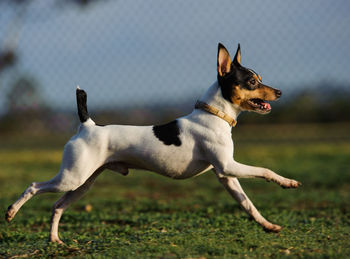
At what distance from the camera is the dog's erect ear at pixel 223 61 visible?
388 centimetres

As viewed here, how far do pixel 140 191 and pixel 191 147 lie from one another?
4.39 m

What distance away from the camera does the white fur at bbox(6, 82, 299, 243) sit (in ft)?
12.2

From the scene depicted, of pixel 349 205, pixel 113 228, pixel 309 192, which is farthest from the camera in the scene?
pixel 309 192

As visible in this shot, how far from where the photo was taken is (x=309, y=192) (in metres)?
7.39

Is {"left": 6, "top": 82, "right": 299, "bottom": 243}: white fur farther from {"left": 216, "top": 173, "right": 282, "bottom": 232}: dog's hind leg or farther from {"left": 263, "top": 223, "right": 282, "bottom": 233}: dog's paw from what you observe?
{"left": 263, "top": 223, "right": 282, "bottom": 233}: dog's paw

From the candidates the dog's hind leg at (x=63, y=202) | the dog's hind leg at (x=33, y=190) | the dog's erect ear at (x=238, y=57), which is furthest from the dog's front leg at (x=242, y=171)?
the dog's hind leg at (x=33, y=190)

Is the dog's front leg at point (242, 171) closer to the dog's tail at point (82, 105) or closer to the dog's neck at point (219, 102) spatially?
the dog's neck at point (219, 102)

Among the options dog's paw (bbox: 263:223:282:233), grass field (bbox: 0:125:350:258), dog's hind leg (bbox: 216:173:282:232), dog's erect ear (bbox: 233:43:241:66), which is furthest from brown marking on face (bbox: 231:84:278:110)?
grass field (bbox: 0:125:350:258)

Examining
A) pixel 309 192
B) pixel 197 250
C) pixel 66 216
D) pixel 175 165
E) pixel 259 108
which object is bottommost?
pixel 309 192

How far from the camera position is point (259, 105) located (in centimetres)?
391

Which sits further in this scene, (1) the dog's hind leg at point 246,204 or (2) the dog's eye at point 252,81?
(1) the dog's hind leg at point 246,204

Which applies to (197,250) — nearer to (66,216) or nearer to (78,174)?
(78,174)

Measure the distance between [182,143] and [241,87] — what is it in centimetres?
A: 69

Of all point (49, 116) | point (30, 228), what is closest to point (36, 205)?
point (30, 228)
